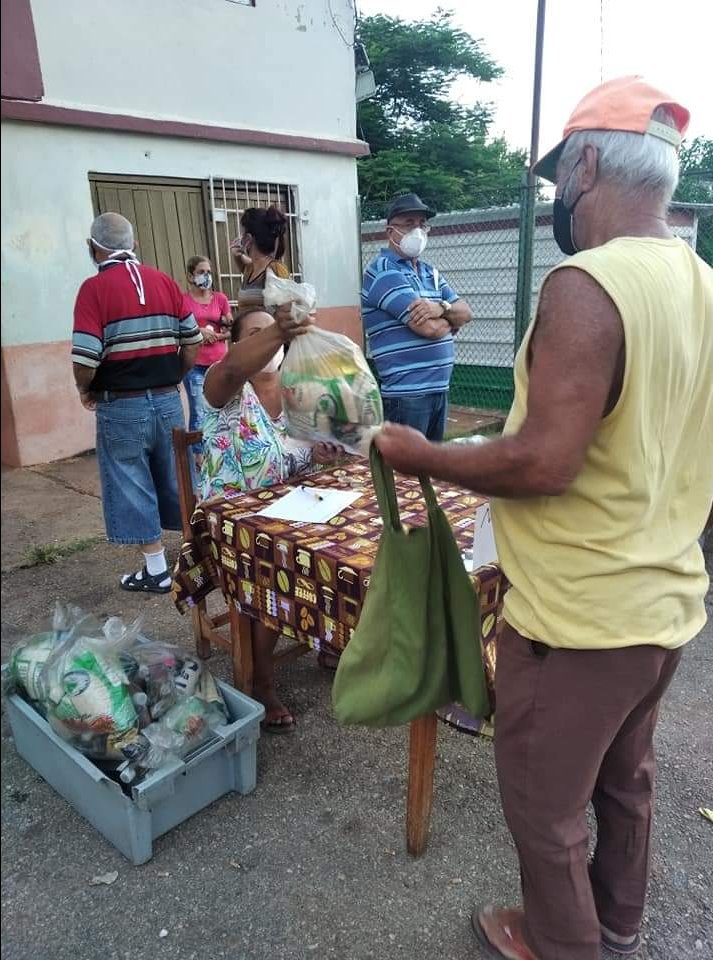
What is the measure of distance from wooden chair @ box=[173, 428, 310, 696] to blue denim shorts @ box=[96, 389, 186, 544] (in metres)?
0.76

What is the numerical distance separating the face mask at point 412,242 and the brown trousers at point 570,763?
2.64m

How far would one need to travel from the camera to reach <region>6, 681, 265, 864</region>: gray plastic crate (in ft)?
6.12

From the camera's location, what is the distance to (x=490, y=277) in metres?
7.18

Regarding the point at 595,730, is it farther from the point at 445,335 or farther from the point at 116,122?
the point at 116,122

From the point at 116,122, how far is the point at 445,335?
12.7 feet

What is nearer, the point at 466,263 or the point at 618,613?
the point at 618,613

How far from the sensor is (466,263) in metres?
7.38

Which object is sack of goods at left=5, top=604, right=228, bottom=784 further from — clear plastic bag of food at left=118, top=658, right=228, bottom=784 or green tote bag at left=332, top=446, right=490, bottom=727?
green tote bag at left=332, top=446, right=490, bottom=727

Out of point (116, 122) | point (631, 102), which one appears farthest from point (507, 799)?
point (116, 122)

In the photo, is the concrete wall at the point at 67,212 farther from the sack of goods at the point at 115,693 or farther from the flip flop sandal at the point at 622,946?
the flip flop sandal at the point at 622,946

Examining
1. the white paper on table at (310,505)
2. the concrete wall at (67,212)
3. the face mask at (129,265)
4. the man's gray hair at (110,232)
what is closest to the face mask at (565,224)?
the white paper on table at (310,505)

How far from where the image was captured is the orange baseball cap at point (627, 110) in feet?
3.86

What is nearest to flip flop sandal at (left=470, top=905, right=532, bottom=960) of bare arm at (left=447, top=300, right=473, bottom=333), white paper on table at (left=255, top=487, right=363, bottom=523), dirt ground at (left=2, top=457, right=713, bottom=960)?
dirt ground at (left=2, top=457, right=713, bottom=960)

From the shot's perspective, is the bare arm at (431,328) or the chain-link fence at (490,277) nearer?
the bare arm at (431,328)
